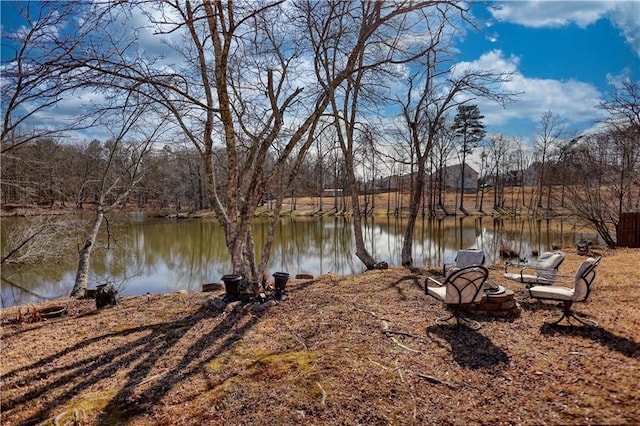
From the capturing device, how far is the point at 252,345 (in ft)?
13.4

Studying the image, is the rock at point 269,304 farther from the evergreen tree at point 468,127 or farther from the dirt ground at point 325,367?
the evergreen tree at point 468,127

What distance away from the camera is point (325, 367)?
3.36 metres

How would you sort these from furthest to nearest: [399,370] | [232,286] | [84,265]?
1. [84,265]
2. [232,286]
3. [399,370]

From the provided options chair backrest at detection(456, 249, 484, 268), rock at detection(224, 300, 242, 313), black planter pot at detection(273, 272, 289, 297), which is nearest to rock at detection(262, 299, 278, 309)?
rock at detection(224, 300, 242, 313)

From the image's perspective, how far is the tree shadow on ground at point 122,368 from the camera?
3078mm

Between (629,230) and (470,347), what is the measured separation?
12810 mm

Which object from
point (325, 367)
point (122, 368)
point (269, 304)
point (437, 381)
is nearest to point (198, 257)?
point (269, 304)

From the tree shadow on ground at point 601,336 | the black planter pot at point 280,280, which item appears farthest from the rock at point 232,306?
the tree shadow on ground at point 601,336

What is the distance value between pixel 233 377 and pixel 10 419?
1.72m

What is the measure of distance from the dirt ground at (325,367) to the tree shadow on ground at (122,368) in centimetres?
2

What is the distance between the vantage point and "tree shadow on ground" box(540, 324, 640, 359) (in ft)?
11.2

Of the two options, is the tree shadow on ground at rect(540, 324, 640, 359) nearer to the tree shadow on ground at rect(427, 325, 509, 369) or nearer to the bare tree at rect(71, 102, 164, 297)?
the tree shadow on ground at rect(427, 325, 509, 369)

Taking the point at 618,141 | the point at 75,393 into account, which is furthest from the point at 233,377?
the point at 618,141

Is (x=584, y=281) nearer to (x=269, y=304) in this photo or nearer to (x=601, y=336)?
(x=601, y=336)
